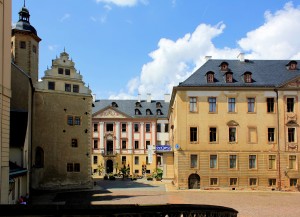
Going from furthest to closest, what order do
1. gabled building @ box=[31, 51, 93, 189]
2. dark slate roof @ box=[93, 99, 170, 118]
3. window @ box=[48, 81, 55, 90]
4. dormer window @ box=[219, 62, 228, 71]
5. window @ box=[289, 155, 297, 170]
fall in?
dark slate roof @ box=[93, 99, 170, 118] → dormer window @ box=[219, 62, 228, 71] → window @ box=[289, 155, 297, 170] → window @ box=[48, 81, 55, 90] → gabled building @ box=[31, 51, 93, 189]

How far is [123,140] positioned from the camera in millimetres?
67562

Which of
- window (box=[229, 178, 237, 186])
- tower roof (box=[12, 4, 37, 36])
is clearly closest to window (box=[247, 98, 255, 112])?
window (box=[229, 178, 237, 186])

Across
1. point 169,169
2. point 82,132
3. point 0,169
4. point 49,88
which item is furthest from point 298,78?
point 0,169

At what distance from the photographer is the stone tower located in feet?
128

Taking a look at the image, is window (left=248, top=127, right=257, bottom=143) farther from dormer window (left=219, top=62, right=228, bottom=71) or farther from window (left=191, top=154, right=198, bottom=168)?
dormer window (left=219, top=62, right=228, bottom=71)

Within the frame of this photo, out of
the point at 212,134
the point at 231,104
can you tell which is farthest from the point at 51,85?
the point at 231,104

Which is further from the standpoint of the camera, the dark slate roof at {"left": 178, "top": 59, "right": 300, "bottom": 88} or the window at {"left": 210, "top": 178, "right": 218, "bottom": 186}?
the dark slate roof at {"left": 178, "top": 59, "right": 300, "bottom": 88}

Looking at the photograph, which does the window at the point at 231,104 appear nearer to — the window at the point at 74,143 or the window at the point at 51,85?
the window at the point at 74,143

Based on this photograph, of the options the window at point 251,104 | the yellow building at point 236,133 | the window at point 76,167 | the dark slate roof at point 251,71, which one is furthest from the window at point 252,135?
the window at point 76,167

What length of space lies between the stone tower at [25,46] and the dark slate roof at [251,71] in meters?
15.6

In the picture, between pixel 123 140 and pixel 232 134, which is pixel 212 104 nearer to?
pixel 232 134

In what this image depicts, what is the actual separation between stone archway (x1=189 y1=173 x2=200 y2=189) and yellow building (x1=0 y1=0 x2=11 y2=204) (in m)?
24.7

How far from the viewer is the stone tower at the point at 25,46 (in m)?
38.9

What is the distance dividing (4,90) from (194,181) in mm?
25993
